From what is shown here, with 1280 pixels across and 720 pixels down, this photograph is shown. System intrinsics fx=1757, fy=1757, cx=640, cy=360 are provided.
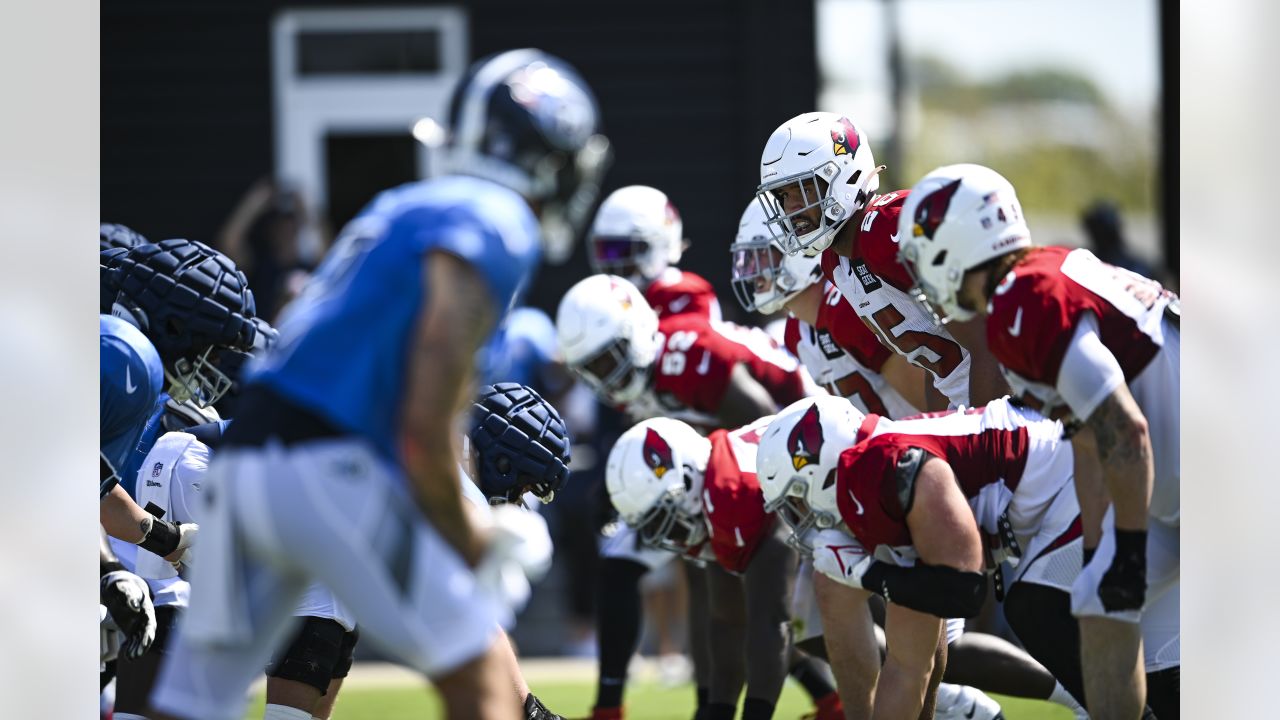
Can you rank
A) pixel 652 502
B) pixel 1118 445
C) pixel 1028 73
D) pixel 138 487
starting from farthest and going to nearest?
pixel 1028 73
pixel 652 502
pixel 138 487
pixel 1118 445

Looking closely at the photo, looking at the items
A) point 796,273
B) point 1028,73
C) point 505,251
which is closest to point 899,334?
point 796,273

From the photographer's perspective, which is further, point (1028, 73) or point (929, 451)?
point (1028, 73)

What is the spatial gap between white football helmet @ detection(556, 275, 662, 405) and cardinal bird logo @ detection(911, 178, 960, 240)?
2.38 metres

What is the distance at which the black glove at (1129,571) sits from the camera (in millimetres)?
4038

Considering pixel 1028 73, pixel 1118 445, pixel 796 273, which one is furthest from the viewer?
pixel 1028 73

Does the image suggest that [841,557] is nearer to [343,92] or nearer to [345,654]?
[345,654]

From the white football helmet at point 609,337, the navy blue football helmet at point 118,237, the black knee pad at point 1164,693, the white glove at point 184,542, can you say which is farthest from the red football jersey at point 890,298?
the navy blue football helmet at point 118,237

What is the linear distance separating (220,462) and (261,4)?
8417 mm

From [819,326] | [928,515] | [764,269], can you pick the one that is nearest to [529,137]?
[928,515]

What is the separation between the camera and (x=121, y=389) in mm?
4324

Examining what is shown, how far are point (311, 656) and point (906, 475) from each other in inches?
67.5

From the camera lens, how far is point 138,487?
524 cm

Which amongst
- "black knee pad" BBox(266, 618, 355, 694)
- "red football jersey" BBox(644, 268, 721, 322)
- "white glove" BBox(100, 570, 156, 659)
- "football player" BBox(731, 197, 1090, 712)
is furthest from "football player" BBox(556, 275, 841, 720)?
"white glove" BBox(100, 570, 156, 659)
